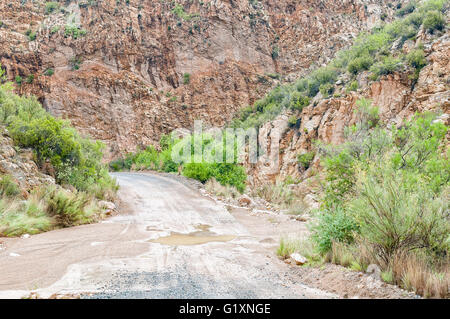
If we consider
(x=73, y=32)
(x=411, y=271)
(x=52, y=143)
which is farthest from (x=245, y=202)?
(x=73, y=32)

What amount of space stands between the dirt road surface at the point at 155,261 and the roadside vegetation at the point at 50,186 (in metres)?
0.59

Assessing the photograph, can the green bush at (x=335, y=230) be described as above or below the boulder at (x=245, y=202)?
above

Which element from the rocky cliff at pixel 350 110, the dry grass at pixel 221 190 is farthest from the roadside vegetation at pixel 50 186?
the rocky cliff at pixel 350 110

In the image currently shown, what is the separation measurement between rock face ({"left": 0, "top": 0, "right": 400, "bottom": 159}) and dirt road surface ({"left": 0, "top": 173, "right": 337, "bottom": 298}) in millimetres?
28219

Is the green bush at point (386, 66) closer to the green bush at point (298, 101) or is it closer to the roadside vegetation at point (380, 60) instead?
the roadside vegetation at point (380, 60)

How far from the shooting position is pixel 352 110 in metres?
18.0

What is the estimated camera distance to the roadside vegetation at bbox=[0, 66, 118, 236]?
7.51m

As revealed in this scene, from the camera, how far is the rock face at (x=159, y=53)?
3419 cm

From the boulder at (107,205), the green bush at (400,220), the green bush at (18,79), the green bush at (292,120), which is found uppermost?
the green bush at (18,79)

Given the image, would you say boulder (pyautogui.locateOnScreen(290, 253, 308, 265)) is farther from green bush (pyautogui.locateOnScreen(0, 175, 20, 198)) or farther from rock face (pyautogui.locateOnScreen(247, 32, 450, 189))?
rock face (pyautogui.locateOnScreen(247, 32, 450, 189))

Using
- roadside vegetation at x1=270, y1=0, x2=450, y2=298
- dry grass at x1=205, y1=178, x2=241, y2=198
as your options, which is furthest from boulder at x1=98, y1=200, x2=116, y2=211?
roadside vegetation at x1=270, y1=0, x2=450, y2=298

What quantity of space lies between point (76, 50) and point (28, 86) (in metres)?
7.15

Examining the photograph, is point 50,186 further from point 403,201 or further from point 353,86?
point 353,86
